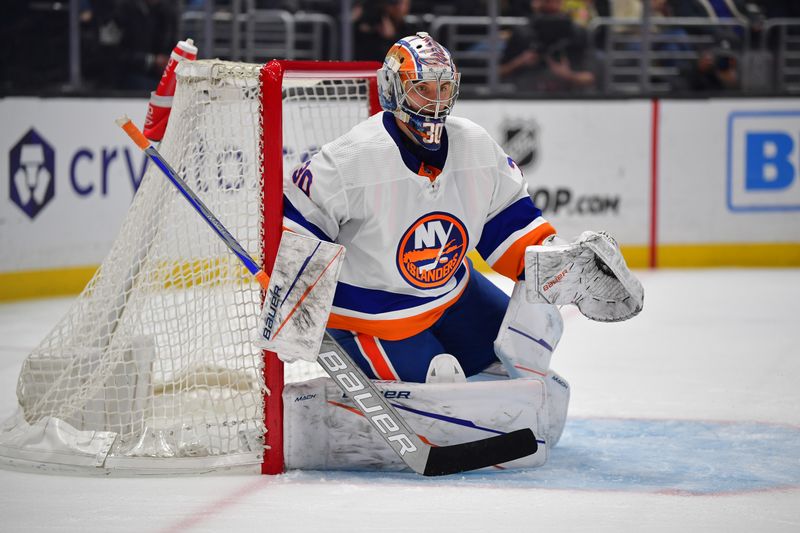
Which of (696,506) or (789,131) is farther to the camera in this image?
(789,131)

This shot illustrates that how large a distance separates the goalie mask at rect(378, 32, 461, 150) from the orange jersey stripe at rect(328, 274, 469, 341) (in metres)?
0.42

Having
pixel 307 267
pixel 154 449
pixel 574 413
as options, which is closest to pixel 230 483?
pixel 154 449

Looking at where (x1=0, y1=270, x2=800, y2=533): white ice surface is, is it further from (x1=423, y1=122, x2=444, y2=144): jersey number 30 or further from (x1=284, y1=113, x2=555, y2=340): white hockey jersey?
(x1=423, y1=122, x2=444, y2=144): jersey number 30

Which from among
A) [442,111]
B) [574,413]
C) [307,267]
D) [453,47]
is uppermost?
[453,47]

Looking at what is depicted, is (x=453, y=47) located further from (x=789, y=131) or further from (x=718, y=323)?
(x=718, y=323)

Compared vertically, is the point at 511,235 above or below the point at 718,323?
above

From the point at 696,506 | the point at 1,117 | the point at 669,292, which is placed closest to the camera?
the point at 696,506

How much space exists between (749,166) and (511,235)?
4.09 metres

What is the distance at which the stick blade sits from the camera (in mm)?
2691

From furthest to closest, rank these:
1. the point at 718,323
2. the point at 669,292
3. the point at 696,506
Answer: the point at 669,292 → the point at 718,323 → the point at 696,506

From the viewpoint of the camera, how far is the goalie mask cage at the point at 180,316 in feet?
8.93

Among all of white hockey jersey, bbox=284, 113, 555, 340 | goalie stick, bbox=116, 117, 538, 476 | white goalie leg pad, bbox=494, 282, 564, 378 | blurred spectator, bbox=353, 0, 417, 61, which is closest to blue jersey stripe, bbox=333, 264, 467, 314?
white hockey jersey, bbox=284, 113, 555, 340

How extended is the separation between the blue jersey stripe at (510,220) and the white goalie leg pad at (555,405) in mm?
357

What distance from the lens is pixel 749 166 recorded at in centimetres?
660
